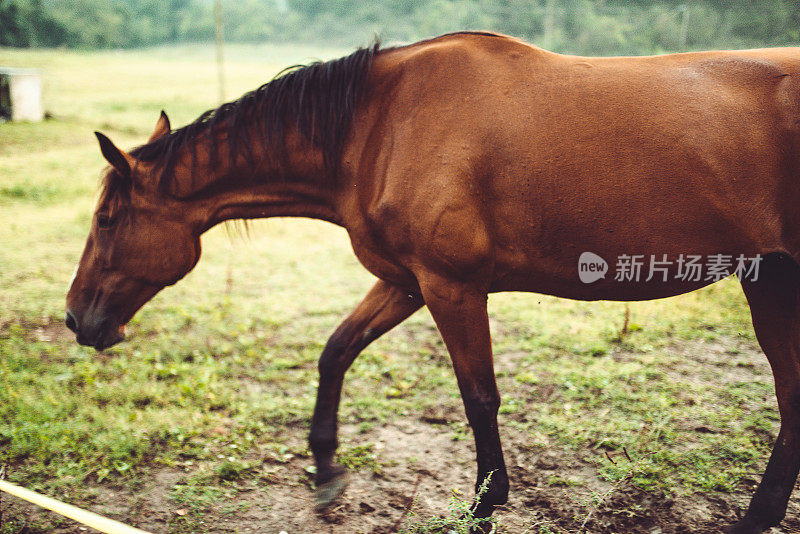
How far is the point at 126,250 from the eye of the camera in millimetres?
2791

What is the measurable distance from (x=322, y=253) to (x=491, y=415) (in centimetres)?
495

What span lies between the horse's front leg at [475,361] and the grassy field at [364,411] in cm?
20

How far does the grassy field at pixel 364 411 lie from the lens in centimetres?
288

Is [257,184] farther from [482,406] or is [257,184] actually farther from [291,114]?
[482,406]

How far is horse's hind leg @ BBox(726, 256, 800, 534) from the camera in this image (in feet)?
8.63

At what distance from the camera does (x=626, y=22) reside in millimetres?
9852

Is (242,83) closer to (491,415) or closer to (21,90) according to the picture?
(21,90)

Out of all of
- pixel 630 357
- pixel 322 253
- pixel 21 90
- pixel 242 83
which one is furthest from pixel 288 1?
pixel 630 357

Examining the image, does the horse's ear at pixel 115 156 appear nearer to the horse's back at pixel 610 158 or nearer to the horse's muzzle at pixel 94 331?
the horse's muzzle at pixel 94 331

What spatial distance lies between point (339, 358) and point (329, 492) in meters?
0.67

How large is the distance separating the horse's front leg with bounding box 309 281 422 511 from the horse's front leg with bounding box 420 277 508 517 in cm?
43

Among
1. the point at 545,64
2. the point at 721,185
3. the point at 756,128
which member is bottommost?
the point at 721,185

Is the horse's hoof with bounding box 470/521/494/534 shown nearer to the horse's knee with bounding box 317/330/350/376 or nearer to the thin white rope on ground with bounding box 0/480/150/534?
the horse's knee with bounding box 317/330/350/376

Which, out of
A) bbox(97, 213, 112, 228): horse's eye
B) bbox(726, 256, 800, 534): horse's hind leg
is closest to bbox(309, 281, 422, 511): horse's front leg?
bbox(97, 213, 112, 228): horse's eye
